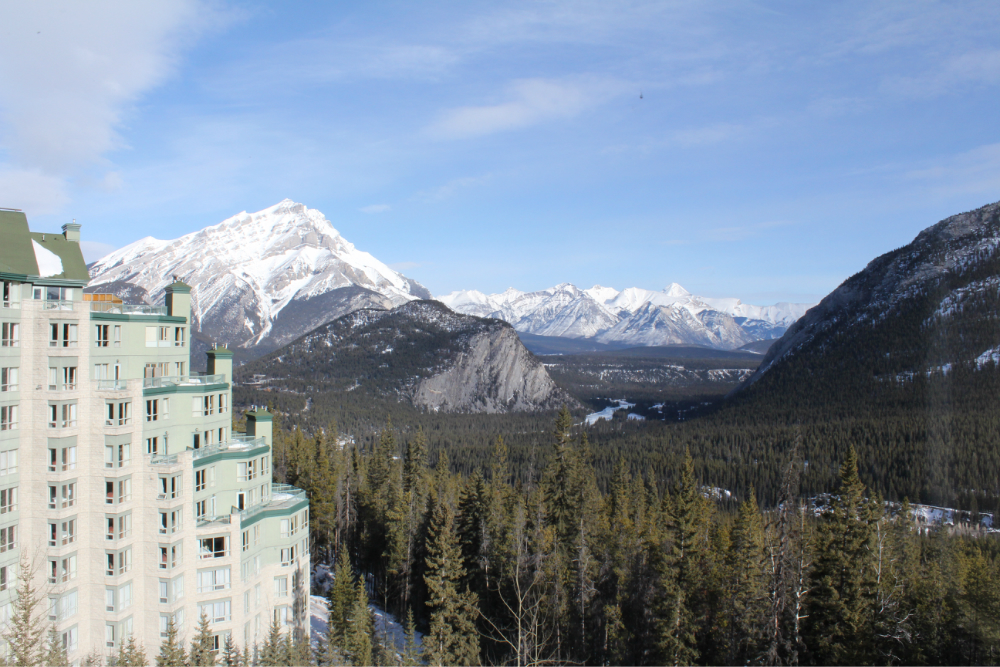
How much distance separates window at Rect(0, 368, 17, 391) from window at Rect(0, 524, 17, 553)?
660cm

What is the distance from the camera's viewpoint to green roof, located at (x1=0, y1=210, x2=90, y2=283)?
99.5 ft

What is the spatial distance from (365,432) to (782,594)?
492 ft

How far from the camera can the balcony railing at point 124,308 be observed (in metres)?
32.0

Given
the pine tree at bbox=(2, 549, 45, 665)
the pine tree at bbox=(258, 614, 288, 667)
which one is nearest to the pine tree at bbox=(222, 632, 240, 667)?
the pine tree at bbox=(258, 614, 288, 667)

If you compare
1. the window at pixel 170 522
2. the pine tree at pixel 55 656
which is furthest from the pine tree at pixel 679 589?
the pine tree at pixel 55 656

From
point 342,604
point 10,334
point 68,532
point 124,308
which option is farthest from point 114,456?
point 342,604

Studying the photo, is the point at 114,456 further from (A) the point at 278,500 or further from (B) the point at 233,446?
(A) the point at 278,500

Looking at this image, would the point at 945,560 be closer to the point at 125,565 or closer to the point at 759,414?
the point at 125,565

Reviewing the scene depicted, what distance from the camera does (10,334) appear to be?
29125mm

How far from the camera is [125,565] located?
104 feet

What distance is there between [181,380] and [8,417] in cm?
802

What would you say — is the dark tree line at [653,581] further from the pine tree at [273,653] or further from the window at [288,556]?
the window at [288,556]

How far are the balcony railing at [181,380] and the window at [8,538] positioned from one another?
8607 millimetres

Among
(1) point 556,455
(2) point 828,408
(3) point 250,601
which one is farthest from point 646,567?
(2) point 828,408
